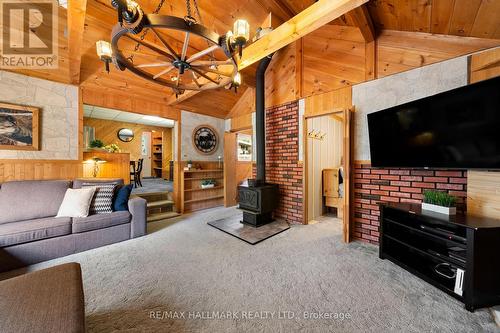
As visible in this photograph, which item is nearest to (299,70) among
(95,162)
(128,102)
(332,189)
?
(332,189)

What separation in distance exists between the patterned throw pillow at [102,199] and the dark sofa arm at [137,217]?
0.26 meters

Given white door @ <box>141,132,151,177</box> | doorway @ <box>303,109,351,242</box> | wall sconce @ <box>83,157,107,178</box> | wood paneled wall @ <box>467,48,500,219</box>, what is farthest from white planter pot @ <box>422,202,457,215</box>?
white door @ <box>141,132,151,177</box>

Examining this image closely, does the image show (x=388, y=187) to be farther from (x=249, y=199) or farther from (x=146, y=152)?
(x=146, y=152)

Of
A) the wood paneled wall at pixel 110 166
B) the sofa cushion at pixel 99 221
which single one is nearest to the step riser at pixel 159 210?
the wood paneled wall at pixel 110 166

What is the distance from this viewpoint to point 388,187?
103 inches

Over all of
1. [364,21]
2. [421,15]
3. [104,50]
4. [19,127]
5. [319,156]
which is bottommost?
[319,156]

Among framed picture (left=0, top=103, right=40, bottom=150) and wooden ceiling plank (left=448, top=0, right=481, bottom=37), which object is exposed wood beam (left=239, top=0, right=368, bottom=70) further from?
framed picture (left=0, top=103, right=40, bottom=150)

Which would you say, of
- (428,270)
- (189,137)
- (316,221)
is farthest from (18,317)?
(189,137)

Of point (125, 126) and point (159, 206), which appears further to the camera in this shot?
point (125, 126)

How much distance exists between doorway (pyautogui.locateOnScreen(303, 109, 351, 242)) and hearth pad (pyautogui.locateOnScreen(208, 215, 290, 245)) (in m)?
0.60

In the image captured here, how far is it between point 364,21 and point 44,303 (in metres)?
3.80

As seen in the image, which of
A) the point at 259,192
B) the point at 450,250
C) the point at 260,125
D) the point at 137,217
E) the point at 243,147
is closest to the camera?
the point at 450,250

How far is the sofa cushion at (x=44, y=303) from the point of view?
87 cm

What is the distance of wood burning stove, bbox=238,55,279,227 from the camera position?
344 cm
